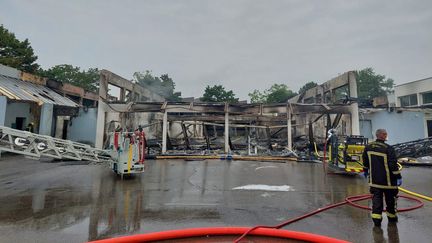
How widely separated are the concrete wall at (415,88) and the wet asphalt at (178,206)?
56.3ft

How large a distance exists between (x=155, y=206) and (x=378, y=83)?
179 ft

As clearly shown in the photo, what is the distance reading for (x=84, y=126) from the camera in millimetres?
20469

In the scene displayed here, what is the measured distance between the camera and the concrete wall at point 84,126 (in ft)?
66.7

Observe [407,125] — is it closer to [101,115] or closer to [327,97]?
[327,97]

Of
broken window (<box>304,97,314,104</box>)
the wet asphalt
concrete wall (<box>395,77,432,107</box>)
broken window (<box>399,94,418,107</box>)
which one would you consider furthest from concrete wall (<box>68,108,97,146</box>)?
broken window (<box>399,94,418,107</box>)

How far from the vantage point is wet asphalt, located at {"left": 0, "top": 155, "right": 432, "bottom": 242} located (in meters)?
3.99

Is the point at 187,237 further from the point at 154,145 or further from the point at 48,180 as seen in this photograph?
the point at 154,145

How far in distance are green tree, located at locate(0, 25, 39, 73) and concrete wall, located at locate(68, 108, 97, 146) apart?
977cm

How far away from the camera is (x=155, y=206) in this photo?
5340mm

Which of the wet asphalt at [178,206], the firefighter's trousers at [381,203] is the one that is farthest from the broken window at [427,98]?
the firefighter's trousers at [381,203]

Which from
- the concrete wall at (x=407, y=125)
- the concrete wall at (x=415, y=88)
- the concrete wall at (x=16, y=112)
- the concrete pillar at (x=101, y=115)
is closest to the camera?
the concrete pillar at (x=101, y=115)

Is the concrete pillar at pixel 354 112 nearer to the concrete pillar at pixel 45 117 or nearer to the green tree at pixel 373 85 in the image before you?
the concrete pillar at pixel 45 117

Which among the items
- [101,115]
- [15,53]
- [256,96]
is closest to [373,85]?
[256,96]

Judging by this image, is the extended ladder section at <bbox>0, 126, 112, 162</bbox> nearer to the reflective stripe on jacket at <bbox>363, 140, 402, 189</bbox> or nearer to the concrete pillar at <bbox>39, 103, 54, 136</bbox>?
the reflective stripe on jacket at <bbox>363, 140, 402, 189</bbox>
